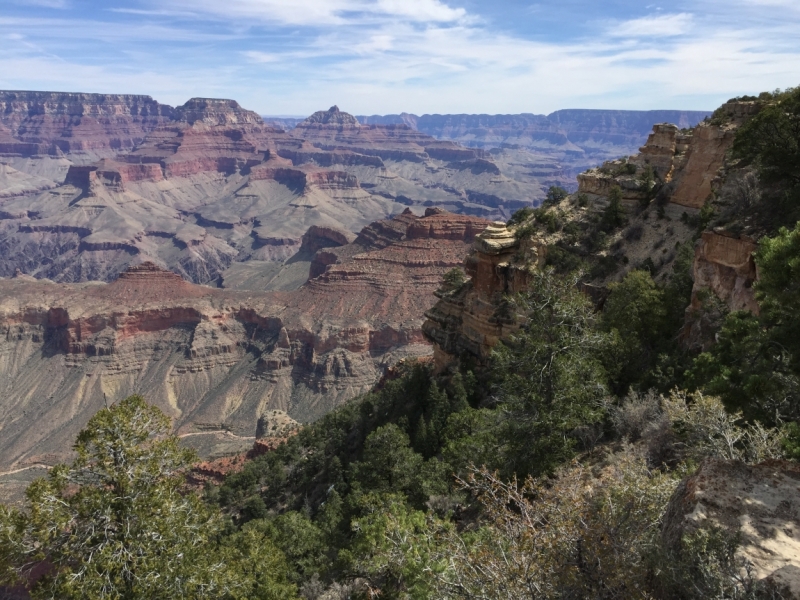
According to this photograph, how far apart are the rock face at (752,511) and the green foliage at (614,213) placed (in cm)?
2821

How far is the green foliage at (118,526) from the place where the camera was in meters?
11.4

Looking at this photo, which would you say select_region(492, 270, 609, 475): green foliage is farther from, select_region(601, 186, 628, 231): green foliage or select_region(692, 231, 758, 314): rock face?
select_region(601, 186, 628, 231): green foliage

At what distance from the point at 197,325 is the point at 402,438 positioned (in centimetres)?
8087

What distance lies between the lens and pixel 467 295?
130 ft

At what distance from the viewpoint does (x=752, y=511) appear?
8.73 meters

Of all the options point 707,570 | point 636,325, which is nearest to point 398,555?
point 707,570

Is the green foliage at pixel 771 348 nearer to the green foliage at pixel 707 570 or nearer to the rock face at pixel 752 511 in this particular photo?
the rock face at pixel 752 511

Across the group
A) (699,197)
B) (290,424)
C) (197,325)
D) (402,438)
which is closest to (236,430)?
(290,424)

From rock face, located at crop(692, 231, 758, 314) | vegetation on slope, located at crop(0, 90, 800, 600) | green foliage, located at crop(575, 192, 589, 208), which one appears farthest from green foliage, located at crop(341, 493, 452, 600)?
green foliage, located at crop(575, 192, 589, 208)

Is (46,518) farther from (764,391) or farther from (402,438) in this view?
(402,438)

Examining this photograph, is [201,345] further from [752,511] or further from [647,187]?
[752,511]

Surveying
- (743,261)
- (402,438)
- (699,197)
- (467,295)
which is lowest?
(402,438)

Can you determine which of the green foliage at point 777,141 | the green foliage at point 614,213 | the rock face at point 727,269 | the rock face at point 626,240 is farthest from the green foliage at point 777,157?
the green foliage at point 614,213

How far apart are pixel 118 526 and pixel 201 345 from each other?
9028cm
